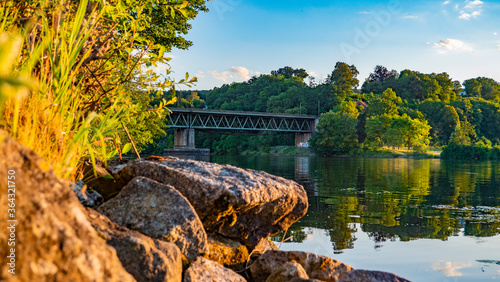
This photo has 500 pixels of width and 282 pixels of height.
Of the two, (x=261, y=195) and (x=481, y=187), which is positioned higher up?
(x=261, y=195)

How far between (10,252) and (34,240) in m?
0.08

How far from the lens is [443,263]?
7.86 m

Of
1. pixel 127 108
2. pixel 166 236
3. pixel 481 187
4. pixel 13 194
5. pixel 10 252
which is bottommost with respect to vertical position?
pixel 481 187

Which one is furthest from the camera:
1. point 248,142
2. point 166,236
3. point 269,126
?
point 248,142

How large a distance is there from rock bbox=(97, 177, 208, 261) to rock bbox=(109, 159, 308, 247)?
2.35 ft

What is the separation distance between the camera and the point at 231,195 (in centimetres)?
492

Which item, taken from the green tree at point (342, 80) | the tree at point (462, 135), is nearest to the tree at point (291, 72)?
the green tree at point (342, 80)

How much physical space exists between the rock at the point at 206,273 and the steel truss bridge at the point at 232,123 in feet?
246

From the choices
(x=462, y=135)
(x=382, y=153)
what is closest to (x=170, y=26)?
(x=382, y=153)

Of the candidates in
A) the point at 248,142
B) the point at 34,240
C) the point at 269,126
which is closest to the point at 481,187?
the point at 34,240

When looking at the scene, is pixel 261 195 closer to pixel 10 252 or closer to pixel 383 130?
pixel 10 252

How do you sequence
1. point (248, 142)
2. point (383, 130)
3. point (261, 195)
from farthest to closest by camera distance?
1. point (248, 142)
2. point (383, 130)
3. point (261, 195)

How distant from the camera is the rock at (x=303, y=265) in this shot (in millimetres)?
5258

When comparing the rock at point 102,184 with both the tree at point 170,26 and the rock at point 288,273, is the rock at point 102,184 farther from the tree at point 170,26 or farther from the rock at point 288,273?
the tree at point 170,26
